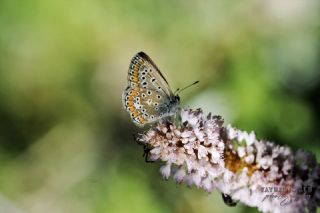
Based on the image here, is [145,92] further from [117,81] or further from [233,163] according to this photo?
[117,81]

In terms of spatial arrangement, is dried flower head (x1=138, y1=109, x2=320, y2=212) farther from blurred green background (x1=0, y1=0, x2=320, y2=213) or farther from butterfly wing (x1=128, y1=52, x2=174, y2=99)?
blurred green background (x1=0, y1=0, x2=320, y2=213)

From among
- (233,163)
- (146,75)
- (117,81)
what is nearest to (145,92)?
(146,75)

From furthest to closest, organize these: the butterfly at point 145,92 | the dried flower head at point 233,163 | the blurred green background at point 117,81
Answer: the blurred green background at point 117,81 → the butterfly at point 145,92 → the dried flower head at point 233,163

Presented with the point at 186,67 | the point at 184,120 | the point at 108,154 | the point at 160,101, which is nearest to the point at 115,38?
the point at 186,67

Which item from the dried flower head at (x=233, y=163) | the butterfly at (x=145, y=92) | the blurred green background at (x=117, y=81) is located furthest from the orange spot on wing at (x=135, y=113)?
the blurred green background at (x=117, y=81)

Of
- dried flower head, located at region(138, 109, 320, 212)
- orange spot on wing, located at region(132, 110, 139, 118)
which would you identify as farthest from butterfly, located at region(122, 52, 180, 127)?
dried flower head, located at region(138, 109, 320, 212)

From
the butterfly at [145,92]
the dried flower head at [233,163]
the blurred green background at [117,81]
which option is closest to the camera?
the dried flower head at [233,163]

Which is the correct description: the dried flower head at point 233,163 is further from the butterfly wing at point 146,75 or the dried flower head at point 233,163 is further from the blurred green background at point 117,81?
the blurred green background at point 117,81

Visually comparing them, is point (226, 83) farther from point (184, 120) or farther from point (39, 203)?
point (184, 120)

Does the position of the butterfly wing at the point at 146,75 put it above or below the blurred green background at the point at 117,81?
below
